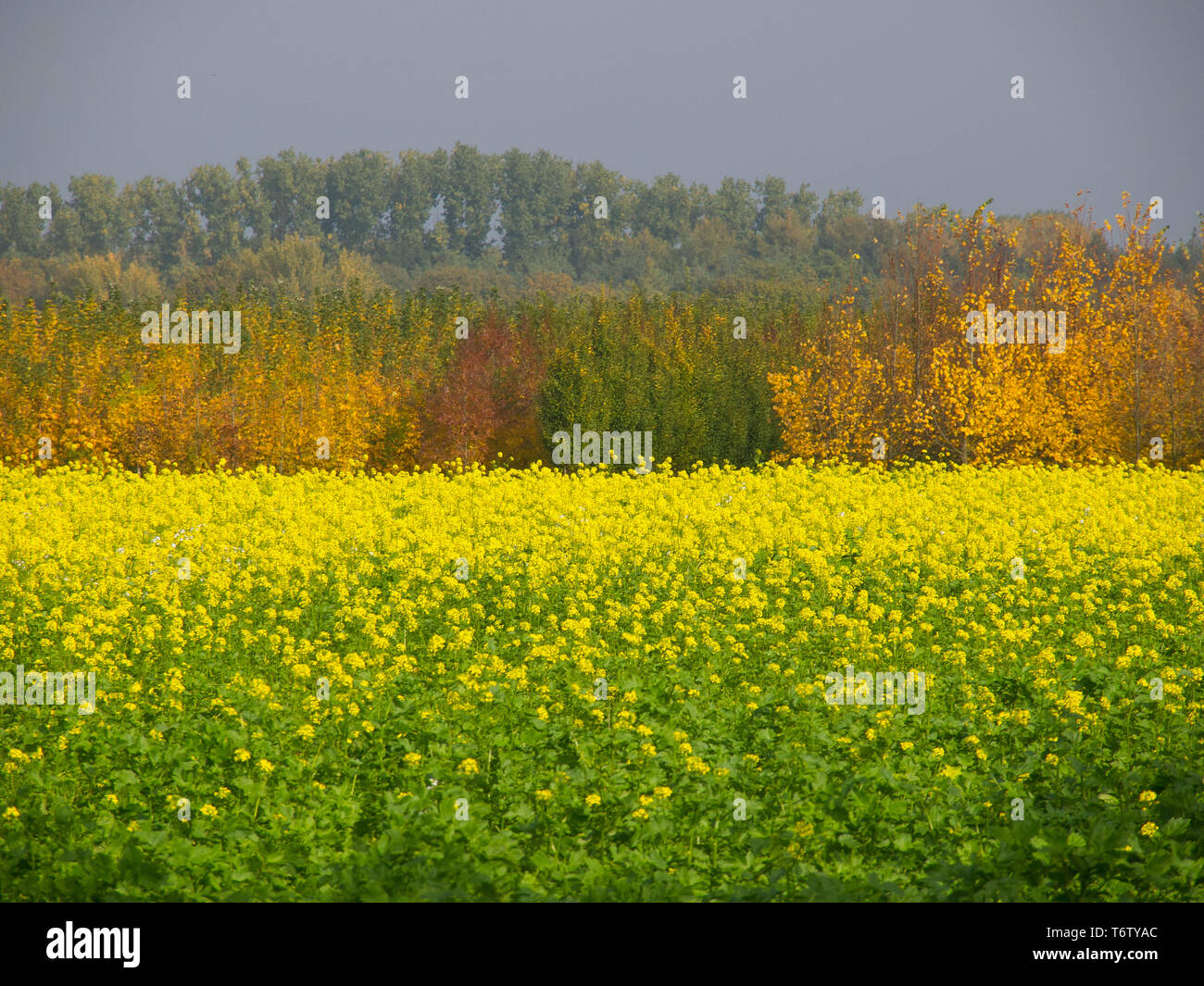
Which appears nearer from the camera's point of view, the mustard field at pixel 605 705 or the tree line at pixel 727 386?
the mustard field at pixel 605 705

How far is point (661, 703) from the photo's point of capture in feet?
30.1

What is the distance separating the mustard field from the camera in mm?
6102

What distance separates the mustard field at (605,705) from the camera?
610 centimetres

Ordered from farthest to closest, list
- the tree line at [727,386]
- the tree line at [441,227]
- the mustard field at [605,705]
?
1. the tree line at [441,227]
2. the tree line at [727,386]
3. the mustard field at [605,705]

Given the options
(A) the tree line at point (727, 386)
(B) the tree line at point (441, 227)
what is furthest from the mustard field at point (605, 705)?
(B) the tree line at point (441, 227)

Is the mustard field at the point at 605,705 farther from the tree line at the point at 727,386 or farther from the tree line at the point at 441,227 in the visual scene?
the tree line at the point at 441,227

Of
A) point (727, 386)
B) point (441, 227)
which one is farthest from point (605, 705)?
point (441, 227)

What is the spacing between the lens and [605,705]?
9117 millimetres

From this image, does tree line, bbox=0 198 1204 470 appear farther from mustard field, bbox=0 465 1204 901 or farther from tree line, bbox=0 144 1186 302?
tree line, bbox=0 144 1186 302

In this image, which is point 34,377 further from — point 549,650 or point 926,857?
point 926,857

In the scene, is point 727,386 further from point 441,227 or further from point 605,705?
point 441,227

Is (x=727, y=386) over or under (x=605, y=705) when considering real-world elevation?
over

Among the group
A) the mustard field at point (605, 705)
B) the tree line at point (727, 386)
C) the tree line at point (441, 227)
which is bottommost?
the mustard field at point (605, 705)
